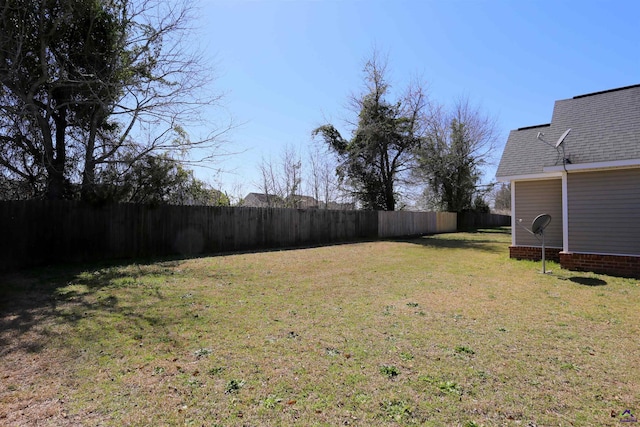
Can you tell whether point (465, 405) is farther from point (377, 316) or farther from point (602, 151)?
point (602, 151)

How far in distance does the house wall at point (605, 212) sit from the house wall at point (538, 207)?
1.19m

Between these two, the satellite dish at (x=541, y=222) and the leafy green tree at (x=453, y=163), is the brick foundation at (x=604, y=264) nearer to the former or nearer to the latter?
the satellite dish at (x=541, y=222)

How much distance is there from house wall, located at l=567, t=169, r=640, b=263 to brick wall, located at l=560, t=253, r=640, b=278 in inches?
5.9

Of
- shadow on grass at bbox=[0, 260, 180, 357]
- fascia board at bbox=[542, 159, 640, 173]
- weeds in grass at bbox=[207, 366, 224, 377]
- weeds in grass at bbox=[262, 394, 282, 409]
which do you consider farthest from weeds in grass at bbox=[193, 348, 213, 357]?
fascia board at bbox=[542, 159, 640, 173]

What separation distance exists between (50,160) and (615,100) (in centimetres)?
1515

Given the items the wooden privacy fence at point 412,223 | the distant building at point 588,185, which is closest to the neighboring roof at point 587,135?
the distant building at point 588,185

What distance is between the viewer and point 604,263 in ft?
24.6

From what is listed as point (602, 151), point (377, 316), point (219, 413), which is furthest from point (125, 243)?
point (602, 151)

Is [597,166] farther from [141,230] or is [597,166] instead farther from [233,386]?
[141,230]

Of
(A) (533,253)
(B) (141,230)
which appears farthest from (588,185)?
(B) (141,230)

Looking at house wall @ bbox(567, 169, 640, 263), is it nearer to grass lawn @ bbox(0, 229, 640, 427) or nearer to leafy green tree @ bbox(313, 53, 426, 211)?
grass lawn @ bbox(0, 229, 640, 427)

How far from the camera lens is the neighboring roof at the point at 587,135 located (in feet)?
25.2

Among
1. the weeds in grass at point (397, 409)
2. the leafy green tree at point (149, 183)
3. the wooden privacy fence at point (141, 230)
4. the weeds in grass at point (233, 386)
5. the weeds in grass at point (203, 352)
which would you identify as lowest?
the weeds in grass at point (397, 409)

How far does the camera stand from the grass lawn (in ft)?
7.57
